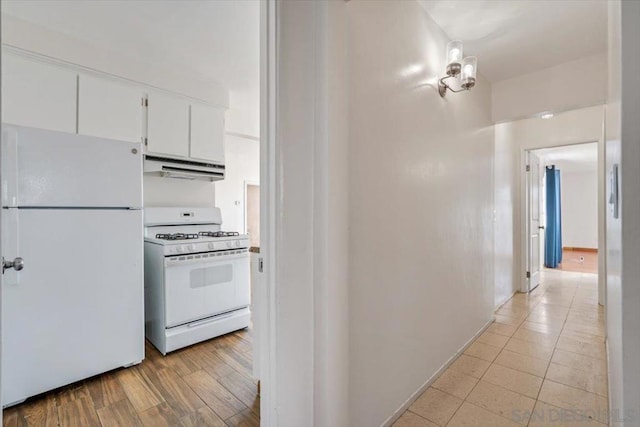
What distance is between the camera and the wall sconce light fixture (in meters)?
2.01

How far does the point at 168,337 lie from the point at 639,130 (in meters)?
2.83

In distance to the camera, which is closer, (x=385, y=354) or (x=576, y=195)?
(x=385, y=354)

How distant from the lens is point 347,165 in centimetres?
135

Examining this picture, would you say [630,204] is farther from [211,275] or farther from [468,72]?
[211,275]

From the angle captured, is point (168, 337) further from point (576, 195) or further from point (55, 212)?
point (576, 195)

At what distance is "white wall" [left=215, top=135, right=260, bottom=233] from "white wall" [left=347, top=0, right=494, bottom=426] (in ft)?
9.37

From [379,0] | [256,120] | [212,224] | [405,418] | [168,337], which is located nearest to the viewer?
[379,0]

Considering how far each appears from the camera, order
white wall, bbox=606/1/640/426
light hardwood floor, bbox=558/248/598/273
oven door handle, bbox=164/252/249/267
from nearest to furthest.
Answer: white wall, bbox=606/1/640/426 < oven door handle, bbox=164/252/249/267 < light hardwood floor, bbox=558/248/598/273

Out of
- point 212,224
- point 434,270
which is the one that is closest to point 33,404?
point 212,224

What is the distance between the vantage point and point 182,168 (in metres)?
3.00

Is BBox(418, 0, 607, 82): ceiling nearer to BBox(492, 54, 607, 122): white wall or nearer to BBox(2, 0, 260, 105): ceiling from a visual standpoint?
BBox(492, 54, 607, 122): white wall

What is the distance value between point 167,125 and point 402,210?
2389mm

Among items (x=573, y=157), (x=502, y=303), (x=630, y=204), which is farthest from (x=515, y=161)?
(x=630, y=204)

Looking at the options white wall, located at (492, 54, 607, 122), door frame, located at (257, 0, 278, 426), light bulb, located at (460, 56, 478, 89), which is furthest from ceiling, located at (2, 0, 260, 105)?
white wall, located at (492, 54, 607, 122)
